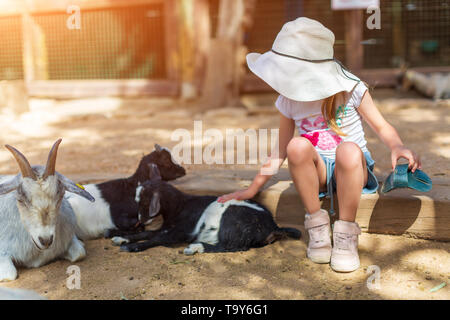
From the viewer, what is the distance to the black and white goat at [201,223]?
319cm

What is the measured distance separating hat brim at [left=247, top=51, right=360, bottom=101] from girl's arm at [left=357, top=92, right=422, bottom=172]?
6.2 inches

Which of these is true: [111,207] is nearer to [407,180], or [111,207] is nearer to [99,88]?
[407,180]

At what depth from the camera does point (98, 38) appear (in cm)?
999

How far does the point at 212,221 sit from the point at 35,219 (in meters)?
1.08

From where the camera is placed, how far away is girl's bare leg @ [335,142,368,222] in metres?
2.76

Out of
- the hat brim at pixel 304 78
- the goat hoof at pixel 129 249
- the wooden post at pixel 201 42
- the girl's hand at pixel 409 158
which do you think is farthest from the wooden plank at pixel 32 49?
the girl's hand at pixel 409 158

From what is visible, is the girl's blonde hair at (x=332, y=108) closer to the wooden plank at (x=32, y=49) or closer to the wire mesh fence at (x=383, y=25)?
the wire mesh fence at (x=383, y=25)

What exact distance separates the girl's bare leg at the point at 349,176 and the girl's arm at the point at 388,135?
0.17m

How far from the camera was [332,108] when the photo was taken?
3025 mm

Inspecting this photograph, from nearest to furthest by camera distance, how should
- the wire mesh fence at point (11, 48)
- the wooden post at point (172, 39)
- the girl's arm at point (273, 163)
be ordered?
1. the girl's arm at point (273, 163)
2. the wooden post at point (172, 39)
3. the wire mesh fence at point (11, 48)

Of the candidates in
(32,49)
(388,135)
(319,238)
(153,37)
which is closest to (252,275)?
(319,238)

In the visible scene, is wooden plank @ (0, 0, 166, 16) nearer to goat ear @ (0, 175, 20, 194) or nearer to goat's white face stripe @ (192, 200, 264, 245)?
goat's white face stripe @ (192, 200, 264, 245)
